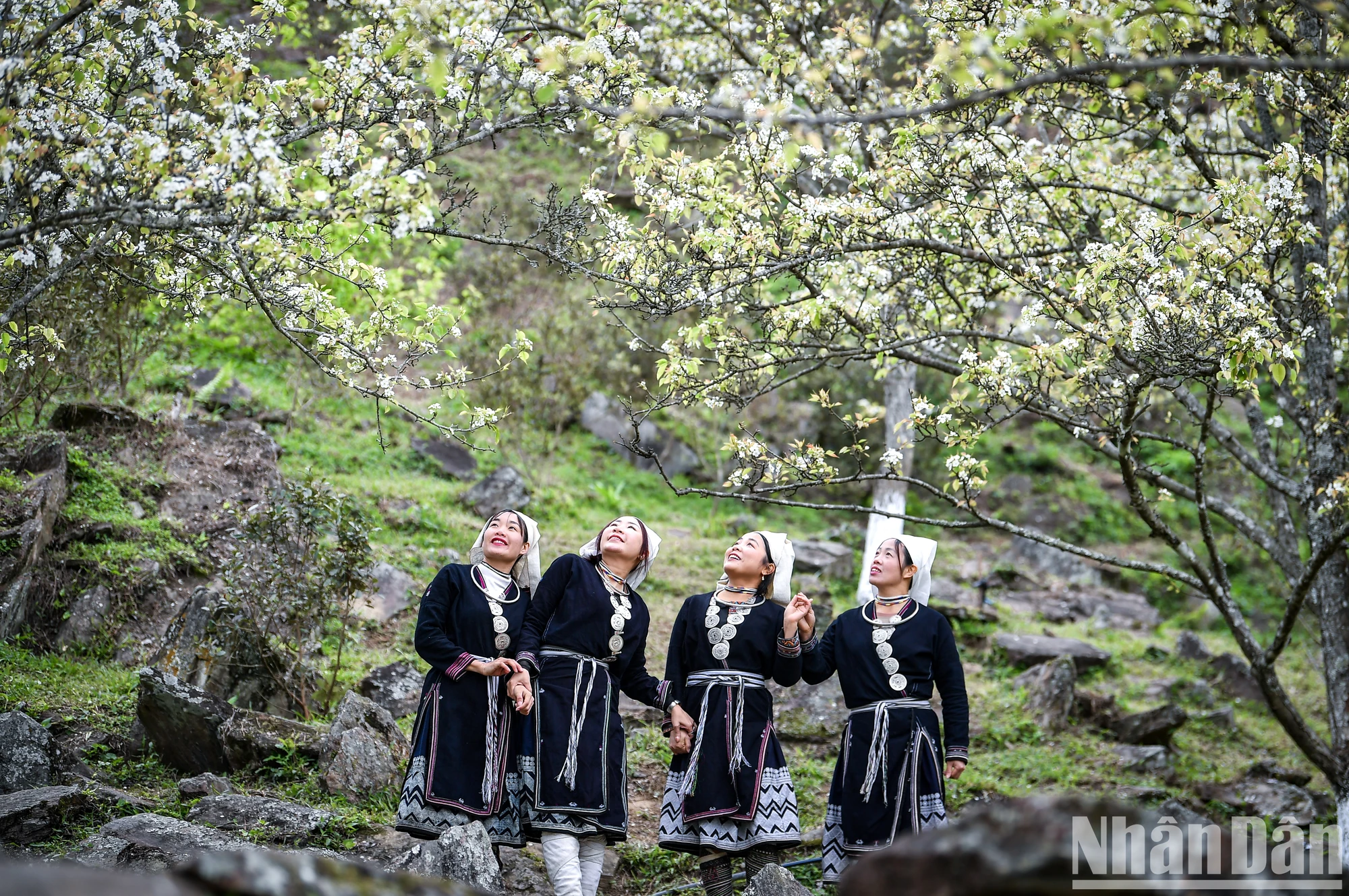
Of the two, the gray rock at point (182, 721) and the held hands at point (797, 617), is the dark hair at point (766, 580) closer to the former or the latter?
the held hands at point (797, 617)

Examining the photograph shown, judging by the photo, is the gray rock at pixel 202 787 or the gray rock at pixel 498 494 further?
the gray rock at pixel 498 494

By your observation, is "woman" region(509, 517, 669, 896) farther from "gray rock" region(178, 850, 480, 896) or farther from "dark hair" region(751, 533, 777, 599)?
"gray rock" region(178, 850, 480, 896)

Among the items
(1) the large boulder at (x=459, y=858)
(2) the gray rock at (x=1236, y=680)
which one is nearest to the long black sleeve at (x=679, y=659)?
(1) the large boulder at (x=459, y=858)

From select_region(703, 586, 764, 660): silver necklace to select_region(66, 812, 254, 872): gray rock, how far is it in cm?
236

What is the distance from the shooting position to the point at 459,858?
423 centimetres

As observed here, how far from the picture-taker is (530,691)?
15.5ft

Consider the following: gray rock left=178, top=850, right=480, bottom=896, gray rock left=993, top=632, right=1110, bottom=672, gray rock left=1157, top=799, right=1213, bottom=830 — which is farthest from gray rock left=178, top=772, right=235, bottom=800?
A: gray rock left=993, top=632, right=1110, bottom=672

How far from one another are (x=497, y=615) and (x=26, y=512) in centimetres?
486

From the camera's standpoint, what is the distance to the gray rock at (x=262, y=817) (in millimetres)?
5016

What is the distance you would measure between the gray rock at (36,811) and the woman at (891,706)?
145 inches

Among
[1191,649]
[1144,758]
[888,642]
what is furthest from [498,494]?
[1191,649]

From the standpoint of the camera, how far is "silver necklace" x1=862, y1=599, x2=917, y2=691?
4.98 m

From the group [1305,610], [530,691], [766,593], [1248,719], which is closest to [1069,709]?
[1248,719]

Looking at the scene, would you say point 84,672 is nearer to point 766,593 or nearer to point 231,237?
point 231,237
